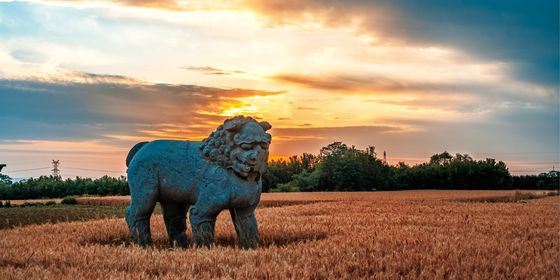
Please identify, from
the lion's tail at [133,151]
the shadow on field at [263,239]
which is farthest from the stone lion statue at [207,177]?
the shadow on field at [263,239]

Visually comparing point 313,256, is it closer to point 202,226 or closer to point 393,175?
point 202,226

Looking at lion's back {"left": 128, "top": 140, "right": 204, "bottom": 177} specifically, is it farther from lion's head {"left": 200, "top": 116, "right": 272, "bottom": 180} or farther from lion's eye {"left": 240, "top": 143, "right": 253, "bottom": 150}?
lion's eye {"left": 240, "top": 143, "right": 253, "bottom": 150}

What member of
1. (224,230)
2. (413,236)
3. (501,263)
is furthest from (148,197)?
(501,263)

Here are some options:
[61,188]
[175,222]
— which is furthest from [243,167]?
[61,188]

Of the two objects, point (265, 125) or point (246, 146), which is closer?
point (246, 146)

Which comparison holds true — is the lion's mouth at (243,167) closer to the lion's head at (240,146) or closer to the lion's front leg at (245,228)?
the lion's head at (240,146)

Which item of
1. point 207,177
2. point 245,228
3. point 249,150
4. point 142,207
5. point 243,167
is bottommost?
point 245,228

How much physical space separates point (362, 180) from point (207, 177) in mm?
49252

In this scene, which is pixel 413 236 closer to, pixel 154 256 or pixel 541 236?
pixel 541 236

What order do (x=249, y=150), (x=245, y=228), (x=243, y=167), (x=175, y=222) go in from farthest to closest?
1. (x=175, y=222)
2. (x=245, y=228)
3. (x=249, y=150)
4. (x=243, y=167)

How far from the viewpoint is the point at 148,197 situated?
11.1 metres

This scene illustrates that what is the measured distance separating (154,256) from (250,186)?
2504 mm

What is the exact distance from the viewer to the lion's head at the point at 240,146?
10.5 m

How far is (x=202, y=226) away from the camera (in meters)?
10.6
